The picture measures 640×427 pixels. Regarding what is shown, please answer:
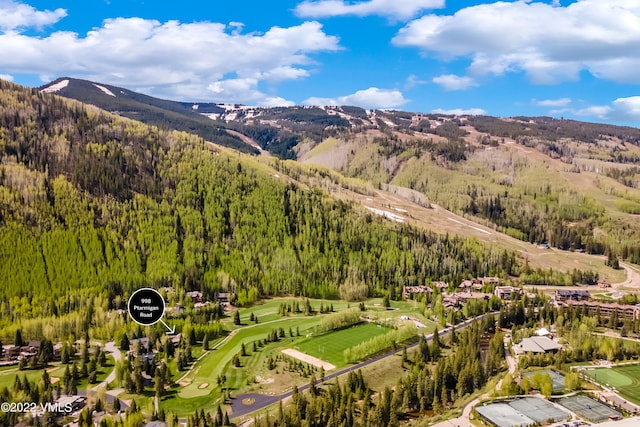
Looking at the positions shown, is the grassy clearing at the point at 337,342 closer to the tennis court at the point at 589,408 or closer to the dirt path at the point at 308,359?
the dirt path at the point at 308,359

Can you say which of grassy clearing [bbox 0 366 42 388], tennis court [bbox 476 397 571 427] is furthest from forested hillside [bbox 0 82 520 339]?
tennis court [bbox 476 397 571 427]

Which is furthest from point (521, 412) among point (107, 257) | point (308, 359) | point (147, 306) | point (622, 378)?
point (107, 257)

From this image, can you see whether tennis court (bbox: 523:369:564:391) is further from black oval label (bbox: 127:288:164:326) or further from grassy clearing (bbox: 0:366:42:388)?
grassy clearing (bbox: 0:366:42:388)

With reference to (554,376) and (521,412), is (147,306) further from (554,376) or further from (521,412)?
(554,376)

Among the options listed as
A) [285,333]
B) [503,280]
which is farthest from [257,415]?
[503,280]

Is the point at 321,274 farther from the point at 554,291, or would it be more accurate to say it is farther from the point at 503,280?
the point at 554,291

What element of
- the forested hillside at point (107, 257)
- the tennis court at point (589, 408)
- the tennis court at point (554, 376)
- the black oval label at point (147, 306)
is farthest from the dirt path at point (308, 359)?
the black oval label at point (147, 306)
